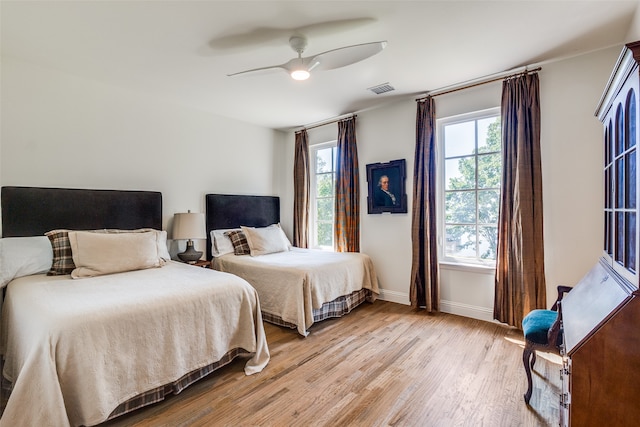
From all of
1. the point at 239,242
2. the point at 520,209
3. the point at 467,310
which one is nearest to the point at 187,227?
the point at 239,242

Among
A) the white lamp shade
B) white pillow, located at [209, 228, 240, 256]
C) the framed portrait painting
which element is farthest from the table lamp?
the framed portrait painting

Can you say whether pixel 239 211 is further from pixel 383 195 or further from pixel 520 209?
pixel 520 209

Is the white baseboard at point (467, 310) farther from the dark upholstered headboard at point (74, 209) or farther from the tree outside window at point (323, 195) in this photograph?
the dark upholstered headboard at point (74, 209)

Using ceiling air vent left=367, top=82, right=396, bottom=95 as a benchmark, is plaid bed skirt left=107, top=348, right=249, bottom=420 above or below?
below

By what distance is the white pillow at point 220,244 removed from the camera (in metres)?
3.82

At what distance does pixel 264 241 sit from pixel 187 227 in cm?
96

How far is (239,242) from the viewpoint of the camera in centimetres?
387

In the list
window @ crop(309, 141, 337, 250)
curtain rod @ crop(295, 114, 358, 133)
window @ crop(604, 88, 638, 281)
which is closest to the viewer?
window @ crop(604, 88, 638, 281)

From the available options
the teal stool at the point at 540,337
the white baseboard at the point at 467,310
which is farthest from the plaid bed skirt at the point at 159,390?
the white baseboard at the point at 467,310

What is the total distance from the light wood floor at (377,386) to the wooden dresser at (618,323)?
59 centimetres

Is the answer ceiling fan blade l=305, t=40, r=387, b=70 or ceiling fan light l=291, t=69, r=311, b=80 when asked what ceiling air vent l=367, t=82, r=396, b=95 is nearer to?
ceiling fan blade l=305, t=40, r=387, b=70

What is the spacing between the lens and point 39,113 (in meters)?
2.76

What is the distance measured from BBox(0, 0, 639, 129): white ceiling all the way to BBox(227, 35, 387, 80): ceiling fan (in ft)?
0.37

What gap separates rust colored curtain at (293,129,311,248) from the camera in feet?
15.4
